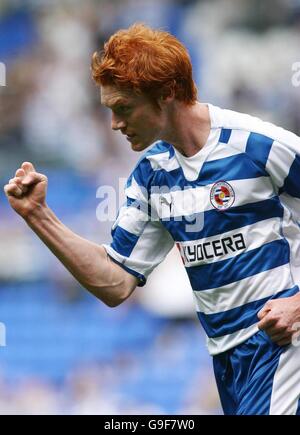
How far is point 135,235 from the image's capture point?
360cm

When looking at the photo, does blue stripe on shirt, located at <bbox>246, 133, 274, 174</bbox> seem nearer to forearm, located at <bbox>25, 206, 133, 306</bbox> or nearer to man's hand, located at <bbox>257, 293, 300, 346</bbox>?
man's hand, located at <bbox>257, 293, 300, 346</bbox>

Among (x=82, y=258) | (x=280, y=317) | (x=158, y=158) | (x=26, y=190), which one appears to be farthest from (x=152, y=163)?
(x=280, y=317)

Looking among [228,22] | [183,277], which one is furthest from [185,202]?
[228,22]

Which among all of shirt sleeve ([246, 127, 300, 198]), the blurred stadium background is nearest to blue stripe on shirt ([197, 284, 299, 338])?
shirt sleeve ([246, 127, 300, 198])

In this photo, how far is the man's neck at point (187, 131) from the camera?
11.2ft

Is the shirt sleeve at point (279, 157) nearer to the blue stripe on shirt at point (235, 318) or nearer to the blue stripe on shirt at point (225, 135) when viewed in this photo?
the blue stripe on shirt at point (225, 135)

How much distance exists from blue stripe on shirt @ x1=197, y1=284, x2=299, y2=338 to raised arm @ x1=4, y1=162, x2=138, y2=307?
353 mm

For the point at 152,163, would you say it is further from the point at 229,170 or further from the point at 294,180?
the point at 294,180

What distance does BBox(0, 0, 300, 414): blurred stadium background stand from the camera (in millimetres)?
7301

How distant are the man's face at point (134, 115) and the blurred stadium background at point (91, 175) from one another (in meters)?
3.93

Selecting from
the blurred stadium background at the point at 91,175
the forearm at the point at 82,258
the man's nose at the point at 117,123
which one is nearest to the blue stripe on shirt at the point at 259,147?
the man's nose at the point at 117,123

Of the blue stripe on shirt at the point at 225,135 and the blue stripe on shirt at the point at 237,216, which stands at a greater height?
the blue stripe on shirt at the point at 225,135

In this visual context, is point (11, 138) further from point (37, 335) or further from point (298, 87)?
point (298, 87)

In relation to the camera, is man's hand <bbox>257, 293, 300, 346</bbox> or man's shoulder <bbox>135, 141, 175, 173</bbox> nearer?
man's hand <bbox>257, 293, 300, 346</bbox>
